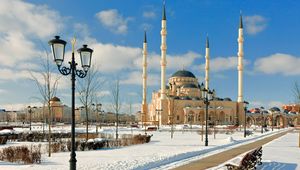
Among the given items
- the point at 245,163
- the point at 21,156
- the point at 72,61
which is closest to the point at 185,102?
the point at 21,156

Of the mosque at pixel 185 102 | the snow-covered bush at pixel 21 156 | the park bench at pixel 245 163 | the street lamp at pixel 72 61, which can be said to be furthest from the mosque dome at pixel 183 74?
the street lamp at pixel 72 61

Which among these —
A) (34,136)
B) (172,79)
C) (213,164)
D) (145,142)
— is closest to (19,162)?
(213,164)

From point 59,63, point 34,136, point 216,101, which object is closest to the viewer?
point 59,63

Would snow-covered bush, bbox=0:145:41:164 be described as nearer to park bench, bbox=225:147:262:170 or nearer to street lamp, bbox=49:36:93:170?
street lamp, bbox=49:36:93:170

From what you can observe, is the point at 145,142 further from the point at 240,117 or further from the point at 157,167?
the point at 240,117

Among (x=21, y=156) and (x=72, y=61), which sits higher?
(x=72, y=61)

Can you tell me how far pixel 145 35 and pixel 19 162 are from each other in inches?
3143

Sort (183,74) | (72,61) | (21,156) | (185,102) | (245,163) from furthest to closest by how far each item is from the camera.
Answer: (183,74)
(185,102)
(21,156)
(245,163)
(72,61)

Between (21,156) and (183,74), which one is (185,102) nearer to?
(183,74)

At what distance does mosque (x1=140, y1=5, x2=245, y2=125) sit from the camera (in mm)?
89125

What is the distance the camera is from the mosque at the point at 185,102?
89125 mm

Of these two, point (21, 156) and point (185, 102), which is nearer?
point (21, 156)

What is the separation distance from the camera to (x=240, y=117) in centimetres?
10106

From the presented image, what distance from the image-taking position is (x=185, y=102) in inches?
3846
